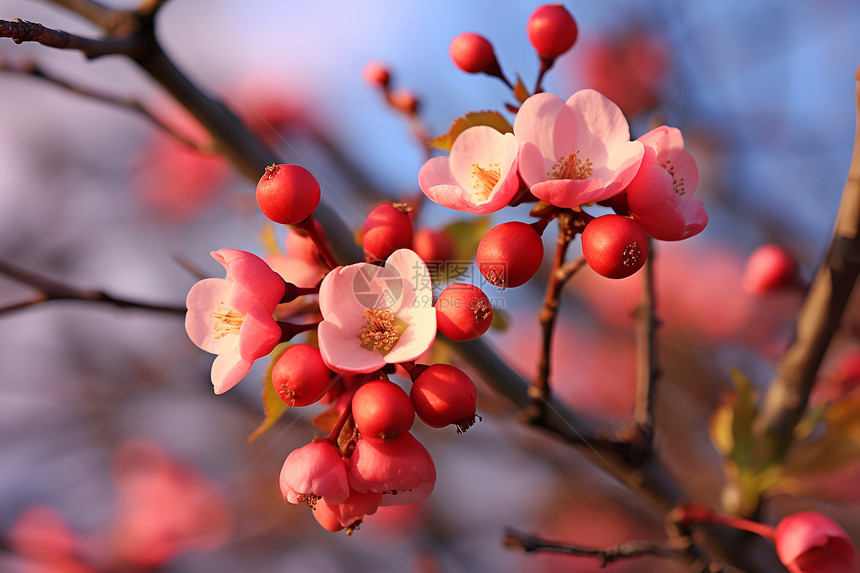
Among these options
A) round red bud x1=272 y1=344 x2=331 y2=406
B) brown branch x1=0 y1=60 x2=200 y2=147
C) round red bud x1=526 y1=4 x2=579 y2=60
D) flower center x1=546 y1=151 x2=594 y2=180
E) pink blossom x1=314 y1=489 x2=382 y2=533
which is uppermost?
round red bud x1=526 y1=4 x2=579 y2=60

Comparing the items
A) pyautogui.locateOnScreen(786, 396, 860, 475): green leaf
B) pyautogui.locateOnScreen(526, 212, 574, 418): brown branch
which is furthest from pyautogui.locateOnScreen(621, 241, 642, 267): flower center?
pyautogui.locateOnScreen(786, 396, 860, 475): green leaf

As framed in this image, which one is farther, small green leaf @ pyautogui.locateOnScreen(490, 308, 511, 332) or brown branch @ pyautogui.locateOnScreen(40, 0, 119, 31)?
small green leaf @ pyautogui.locateOnScreen(490, 308, 511, 332)

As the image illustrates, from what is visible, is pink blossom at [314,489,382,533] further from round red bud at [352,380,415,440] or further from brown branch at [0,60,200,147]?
brown branch at [0,60,200,147]

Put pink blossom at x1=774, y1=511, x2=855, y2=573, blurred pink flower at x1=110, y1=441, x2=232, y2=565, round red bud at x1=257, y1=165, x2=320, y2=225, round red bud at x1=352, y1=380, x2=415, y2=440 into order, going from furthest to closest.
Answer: blurred pink flower at x1=110, y1=441, x2=232, y2=565, pink blossom at x1=774, y1=511, x2=855, y2=573, round red bud at x1=257, y1=165, x2=320, y2=225, round red bud at x1=352, y1=380, x2=415, y2=440

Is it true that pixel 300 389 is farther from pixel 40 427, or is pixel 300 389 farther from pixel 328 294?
pixel 40 427

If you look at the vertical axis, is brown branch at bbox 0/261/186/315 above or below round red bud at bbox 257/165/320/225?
below

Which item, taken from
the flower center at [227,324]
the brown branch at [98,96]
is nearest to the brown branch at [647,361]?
the flower center at [227,324]

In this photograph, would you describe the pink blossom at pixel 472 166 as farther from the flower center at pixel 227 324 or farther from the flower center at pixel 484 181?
the flower center at pixel 227 324
